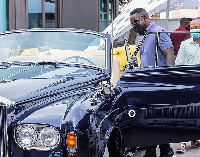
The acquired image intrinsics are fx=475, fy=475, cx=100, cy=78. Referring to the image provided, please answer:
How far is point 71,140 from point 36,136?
0.26 meters

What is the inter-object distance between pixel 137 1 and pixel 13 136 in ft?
31.4

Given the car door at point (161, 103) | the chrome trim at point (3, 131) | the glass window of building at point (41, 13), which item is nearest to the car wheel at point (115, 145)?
the car door at point (161, 103)

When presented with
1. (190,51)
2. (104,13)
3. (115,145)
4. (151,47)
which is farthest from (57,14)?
(115,145)

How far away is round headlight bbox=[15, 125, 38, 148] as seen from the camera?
11.6 ft

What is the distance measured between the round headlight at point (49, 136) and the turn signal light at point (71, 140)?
8cm

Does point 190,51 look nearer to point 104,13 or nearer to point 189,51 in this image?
point 189,51

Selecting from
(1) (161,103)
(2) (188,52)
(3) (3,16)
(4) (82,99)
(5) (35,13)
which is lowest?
(1) (161,103)

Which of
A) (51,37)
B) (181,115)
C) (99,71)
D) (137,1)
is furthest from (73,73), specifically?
(137,1)

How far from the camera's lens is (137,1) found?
41.5 feet

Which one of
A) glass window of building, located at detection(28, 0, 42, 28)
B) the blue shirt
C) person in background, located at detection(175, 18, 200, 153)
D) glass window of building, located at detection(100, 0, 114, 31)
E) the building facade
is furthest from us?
glass window of building, located at detection(100, 0, 114, 31)

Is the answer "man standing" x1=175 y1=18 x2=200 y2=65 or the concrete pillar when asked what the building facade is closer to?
the concrete pillar

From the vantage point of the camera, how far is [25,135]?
3.55 metres

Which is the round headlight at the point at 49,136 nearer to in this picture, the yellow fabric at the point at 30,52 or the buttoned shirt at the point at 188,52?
the yellow fabric at the point at 30,52

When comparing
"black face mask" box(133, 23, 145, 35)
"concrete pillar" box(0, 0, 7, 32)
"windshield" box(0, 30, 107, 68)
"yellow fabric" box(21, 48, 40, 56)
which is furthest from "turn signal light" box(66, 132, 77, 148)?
"concrete pillar" box(0, 0, 7, 32)
